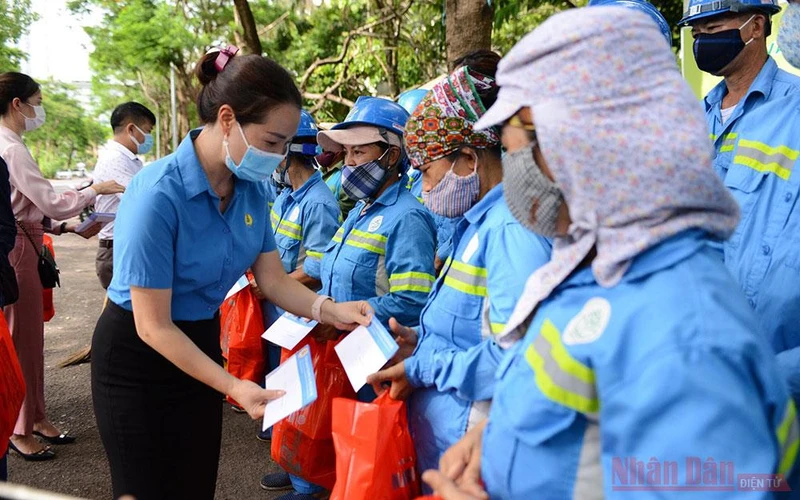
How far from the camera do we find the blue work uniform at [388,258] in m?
2.77

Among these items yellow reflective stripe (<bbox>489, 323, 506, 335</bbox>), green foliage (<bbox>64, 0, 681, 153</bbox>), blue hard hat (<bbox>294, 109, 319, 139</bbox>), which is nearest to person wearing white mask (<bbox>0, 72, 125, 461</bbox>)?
blue hard hat (<bbox>294, 109, 319, 139</bbox>)

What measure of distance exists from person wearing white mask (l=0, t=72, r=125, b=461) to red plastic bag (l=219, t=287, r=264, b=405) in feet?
4.24

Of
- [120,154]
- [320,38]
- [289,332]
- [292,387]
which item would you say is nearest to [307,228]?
[289,332]

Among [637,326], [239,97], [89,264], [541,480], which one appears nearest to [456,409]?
[541,480]

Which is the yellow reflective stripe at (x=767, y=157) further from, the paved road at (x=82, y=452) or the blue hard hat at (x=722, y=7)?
the paved road at (x=82, y=452)

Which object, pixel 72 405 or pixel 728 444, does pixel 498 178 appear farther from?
pixel 72 405

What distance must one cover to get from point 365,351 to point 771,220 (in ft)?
4.22

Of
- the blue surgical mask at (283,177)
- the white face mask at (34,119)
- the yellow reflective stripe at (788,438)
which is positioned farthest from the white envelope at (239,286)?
the yellow reflective stripe at (788,438)

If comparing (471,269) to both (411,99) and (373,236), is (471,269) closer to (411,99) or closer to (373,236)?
(373,236)

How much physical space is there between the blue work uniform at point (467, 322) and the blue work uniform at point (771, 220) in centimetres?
60

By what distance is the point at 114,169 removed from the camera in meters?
5.32

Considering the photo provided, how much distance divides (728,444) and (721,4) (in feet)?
8.21

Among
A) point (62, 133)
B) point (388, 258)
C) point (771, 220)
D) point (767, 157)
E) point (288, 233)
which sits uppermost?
point (767, 157)

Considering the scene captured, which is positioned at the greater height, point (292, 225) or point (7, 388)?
point (7, 388)
